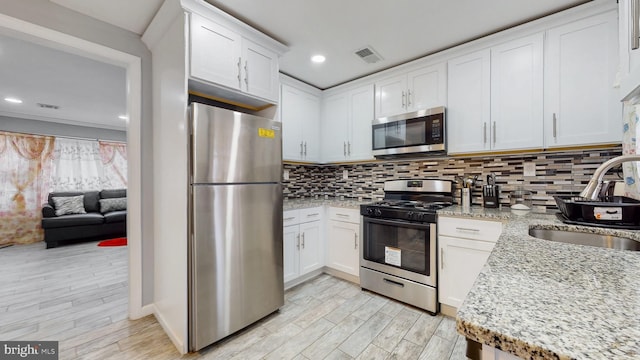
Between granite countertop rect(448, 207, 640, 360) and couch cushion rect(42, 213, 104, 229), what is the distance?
6.04 metres

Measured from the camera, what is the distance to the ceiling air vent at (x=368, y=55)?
2396mm

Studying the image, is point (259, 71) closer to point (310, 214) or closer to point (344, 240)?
point (310, 214)

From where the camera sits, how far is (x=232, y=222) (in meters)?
1.81

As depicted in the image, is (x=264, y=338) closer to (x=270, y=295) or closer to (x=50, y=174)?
(x=270, y=295)

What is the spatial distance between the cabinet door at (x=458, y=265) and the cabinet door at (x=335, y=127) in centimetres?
156

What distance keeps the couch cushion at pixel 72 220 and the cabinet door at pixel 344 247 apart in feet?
15.0

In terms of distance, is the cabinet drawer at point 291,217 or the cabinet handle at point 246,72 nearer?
the cabinet handle at point 246,72

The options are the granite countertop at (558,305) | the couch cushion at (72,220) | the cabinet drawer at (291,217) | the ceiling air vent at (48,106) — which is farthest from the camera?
the couch cushion at (72,220)

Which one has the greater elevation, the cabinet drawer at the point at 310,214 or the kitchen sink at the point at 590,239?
the kitchen sink at the point at 590,239

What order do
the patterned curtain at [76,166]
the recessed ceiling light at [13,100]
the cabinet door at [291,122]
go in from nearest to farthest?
1. the cabinet door at [291,122]
2. the recessed ceiling light at [13,100]
3. the patterned curtain at [76,166]

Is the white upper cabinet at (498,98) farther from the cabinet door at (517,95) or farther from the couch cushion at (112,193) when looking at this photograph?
the couch cushion at (112,193)

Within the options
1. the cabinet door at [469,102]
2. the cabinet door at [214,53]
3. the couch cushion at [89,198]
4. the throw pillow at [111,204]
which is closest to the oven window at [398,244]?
the cabinet door at [469,102]

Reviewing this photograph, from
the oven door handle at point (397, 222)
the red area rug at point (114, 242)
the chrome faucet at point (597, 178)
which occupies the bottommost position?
the red area rug at point (114, 242)

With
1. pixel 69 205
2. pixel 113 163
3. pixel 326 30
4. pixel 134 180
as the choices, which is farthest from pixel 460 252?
pixel 113 163
